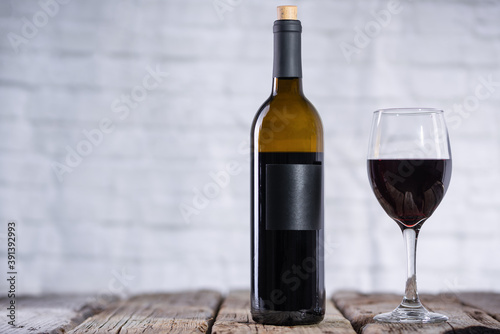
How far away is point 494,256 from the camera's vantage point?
4.77ft

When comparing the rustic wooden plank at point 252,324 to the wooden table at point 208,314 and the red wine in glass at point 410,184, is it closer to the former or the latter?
the wooden table at point 208,314

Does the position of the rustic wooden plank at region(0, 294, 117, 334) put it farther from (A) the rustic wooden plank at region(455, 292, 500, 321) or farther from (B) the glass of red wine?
(A) the rustic wooden plank at region(455, 292, 500, 321)

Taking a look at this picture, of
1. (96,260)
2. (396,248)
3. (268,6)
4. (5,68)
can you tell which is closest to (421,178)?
(396,248)

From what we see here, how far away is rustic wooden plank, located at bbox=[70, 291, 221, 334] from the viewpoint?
2.76 ft

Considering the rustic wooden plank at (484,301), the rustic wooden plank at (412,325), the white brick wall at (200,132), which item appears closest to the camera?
the rustic wooden plank at (412,325)

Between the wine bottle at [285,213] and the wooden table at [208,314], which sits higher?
the wine bottle at [285,213]

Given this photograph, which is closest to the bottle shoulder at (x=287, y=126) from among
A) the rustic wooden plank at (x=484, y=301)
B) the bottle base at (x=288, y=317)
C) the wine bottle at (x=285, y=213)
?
the wine bottle at (x=285, y=213)

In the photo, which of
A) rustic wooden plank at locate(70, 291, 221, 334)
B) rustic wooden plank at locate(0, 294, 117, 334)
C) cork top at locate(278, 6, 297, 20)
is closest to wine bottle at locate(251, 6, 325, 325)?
cork top at locate(278, 6, 297, 20)

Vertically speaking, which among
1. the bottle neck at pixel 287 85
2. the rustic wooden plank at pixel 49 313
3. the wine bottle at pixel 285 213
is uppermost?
the bottle neck at pixel 287 85

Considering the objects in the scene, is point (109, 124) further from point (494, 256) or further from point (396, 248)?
point (494, 256)

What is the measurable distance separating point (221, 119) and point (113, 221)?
0.35m

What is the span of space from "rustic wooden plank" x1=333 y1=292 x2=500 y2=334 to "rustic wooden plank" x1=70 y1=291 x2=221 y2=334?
22cm

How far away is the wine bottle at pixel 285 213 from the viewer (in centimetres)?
86

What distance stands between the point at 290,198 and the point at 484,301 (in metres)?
0.46
